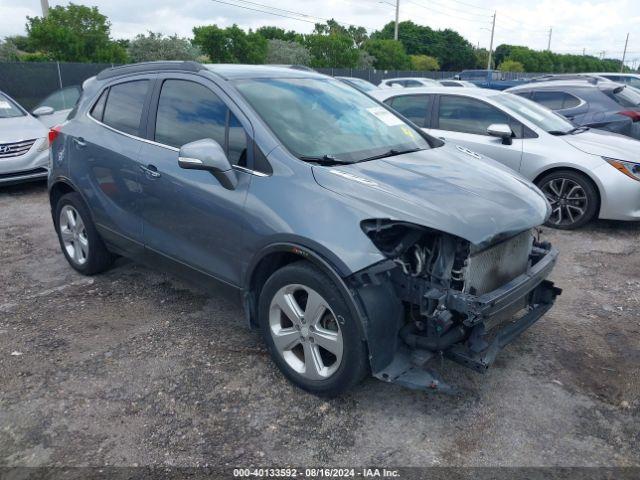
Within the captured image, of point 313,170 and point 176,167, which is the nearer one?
point 313,170

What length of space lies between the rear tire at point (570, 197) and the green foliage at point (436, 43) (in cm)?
7679

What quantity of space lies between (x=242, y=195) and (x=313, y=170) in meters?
0.47

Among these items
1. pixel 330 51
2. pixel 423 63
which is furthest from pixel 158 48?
pixel 423 63

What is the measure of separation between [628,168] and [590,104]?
3.71 meters

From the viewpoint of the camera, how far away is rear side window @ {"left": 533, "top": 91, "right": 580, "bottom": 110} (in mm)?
9062

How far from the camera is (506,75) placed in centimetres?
4391

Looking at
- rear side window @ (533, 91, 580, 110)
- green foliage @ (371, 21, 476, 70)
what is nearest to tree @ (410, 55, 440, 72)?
green foliage @ (371, 21, 476, 70)

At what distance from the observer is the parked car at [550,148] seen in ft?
19.2

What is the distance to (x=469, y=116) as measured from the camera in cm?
672

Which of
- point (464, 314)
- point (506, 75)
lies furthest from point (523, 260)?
point (506, 75)

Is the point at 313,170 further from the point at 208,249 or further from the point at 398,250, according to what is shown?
the point at 208,249

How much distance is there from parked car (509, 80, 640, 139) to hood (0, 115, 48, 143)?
26.4 feet

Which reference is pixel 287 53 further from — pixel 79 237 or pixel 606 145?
pixel 79 237

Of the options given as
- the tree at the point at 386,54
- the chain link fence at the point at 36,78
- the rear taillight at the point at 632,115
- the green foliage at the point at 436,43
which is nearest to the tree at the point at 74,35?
the chain link fence at the point at 36,78
